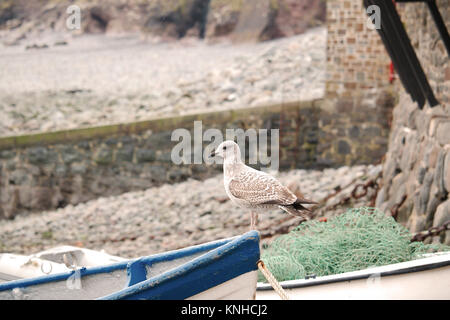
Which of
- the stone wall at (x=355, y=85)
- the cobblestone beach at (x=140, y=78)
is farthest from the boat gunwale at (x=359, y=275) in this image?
the cobblestone beach at (x=140, y=78)

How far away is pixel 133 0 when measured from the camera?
24047 millimetres

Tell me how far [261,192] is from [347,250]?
3.92 feet

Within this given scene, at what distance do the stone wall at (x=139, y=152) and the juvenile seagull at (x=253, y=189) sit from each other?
270 inches

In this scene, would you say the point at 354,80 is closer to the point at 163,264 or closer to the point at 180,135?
the point at 180,135

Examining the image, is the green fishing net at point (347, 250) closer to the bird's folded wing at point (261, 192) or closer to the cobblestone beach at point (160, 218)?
the bird's folded wing at point (261, 192)

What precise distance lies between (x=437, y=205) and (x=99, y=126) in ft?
22.2

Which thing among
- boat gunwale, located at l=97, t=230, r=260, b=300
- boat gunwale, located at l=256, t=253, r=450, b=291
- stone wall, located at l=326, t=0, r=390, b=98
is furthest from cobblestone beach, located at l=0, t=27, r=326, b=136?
boat gunwale, located at l=97, t=230, r=260, b=300

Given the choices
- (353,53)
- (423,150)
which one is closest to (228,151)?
(423,150)

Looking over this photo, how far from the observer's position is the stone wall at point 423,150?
6.25m

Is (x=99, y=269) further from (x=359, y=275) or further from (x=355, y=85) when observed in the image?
(x=355, y=85)

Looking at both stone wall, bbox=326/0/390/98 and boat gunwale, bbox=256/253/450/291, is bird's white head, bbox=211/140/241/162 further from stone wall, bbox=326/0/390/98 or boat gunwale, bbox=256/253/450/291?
stone wall, bbox=326/0/390/98

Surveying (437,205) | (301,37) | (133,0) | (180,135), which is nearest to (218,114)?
(180,135)

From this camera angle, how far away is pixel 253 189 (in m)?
4.27

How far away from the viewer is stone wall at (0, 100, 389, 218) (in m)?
11.2
